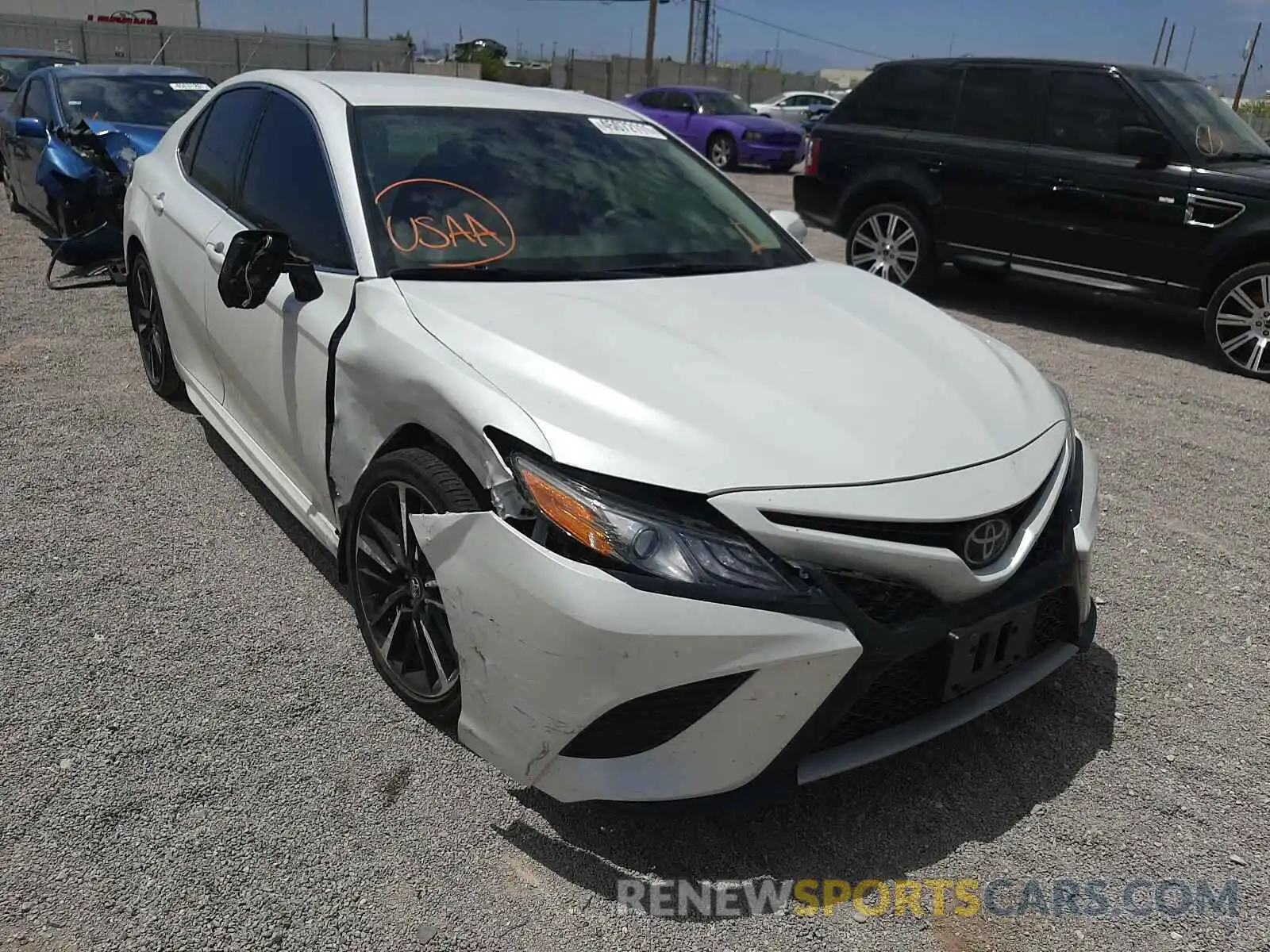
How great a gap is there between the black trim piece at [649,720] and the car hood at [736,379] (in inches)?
16.1

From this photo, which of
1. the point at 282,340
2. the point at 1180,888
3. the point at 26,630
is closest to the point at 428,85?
the point at 282,340

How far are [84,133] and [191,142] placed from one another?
365 cm

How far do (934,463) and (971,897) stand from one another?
0.98 meters

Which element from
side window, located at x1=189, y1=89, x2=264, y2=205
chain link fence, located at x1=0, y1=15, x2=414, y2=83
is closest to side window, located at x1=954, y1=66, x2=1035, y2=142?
side window, located at x1=189, y1=89, x2=264, y2=205

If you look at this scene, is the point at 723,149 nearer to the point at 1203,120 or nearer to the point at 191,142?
the point at 1203,120

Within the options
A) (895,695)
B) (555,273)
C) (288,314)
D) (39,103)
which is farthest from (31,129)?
(895,695)

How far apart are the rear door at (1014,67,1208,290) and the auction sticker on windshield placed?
4.32 m

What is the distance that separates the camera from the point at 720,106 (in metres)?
19.0

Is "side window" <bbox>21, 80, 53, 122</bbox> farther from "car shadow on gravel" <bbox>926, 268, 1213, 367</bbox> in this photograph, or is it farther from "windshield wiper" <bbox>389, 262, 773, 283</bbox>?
"car shadow on gravel" <bbox>926, 268, 1213, 367</bbox>

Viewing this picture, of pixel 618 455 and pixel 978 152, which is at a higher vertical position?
pixel 978 152

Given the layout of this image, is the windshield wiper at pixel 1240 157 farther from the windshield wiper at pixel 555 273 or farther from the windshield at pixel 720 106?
the windshield at pixel 720 106

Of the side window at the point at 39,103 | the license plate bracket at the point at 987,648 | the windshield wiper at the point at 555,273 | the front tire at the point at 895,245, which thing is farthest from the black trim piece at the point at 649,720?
the side window at the point at 39,103

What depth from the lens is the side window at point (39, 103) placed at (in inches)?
339

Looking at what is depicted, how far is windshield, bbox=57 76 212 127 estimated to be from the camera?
8.17m
